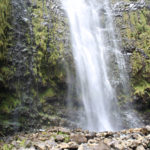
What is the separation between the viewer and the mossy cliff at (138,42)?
10.2 metres

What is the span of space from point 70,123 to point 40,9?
23.7 feet

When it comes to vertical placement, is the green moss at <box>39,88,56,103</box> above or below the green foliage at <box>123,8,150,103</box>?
below

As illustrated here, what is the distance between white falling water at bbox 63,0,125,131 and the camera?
9055 millimetres

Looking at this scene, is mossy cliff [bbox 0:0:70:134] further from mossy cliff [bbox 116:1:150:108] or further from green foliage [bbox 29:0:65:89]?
mossy cliff [bbox 116:1:150:108]

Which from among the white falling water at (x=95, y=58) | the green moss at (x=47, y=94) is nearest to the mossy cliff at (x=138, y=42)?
the white falling water at (x=95, y=58)

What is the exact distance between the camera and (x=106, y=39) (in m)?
11.8

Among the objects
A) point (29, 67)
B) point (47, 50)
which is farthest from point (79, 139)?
point (47, 50)

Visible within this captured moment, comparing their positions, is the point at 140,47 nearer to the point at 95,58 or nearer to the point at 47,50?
the point at 95,58

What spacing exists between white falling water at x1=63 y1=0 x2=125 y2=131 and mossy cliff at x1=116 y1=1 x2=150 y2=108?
761 millimetres

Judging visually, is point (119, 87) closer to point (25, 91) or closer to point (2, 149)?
point (25, 91)

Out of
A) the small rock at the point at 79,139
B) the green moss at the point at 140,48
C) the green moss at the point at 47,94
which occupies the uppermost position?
the green moss at the point at 140,48

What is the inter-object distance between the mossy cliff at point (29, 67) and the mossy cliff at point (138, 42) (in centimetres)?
440

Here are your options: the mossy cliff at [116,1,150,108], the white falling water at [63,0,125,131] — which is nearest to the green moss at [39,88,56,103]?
the white falling water at [63,0,125,131]

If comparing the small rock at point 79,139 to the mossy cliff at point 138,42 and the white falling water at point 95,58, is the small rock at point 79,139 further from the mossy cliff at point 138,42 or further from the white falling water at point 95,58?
the mossy cliff at point 138,42
